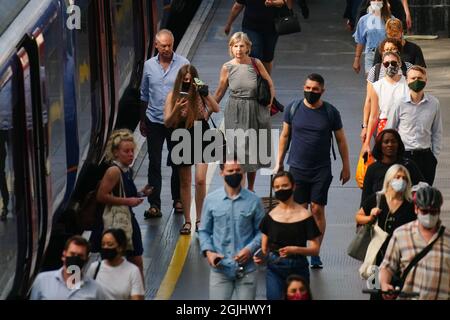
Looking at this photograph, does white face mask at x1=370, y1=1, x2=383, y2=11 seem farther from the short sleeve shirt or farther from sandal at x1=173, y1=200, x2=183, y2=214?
the short sleeve shirt

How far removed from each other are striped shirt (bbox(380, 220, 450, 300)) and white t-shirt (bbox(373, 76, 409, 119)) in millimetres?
3687

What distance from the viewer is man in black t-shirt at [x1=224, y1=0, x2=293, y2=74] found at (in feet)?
68.4

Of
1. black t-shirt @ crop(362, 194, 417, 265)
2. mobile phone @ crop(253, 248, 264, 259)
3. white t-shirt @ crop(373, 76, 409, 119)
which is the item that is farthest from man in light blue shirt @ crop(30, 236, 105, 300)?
white t-shirt @ crop(373, 76, 409, 119)

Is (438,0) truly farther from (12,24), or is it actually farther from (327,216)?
(12,24)

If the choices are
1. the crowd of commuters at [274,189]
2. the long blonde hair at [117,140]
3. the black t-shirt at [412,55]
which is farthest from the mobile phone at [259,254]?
the black t-shirt at [412,55]

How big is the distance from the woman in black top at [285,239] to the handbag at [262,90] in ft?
11.8

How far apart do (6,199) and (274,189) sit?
1.95 m

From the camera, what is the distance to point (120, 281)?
12.2 m

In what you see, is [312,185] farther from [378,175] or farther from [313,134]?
[378,175]

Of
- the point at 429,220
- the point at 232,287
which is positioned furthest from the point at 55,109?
the point at 429,220

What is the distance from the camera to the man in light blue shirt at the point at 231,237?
1297 centimetres

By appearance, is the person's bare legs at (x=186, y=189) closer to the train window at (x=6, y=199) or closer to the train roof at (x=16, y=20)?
the train roof at (x=16, y=20)
